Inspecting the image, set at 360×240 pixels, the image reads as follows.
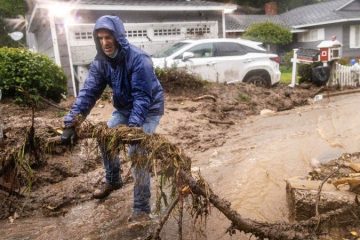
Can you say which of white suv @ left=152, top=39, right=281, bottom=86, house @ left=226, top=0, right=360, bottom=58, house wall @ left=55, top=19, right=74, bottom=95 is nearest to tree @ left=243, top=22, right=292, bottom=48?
house @ left=226, top=0, right=360, bottom=58

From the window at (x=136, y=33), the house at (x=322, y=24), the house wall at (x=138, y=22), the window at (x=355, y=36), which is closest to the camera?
the house wall at (x=138, y=22)

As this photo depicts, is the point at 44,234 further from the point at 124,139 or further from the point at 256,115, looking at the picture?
the point at 256,115

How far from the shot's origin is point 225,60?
11.0m

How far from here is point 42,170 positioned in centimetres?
496

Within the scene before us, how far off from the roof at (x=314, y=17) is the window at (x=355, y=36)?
77cm

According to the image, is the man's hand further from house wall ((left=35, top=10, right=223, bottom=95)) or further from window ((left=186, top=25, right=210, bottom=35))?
window ((left=186, top=25, right=210, bottom=35))

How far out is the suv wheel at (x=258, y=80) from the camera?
11.4m

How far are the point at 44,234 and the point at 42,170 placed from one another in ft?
4.89

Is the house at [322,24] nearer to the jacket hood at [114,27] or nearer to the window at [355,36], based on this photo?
the window at [355,36]

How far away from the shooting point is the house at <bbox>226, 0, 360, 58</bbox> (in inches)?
938

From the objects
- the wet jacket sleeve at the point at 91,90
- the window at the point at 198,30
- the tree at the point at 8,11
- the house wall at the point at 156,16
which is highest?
the tree at the point at 8,11

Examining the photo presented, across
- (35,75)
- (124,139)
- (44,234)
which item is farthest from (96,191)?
(35,75)

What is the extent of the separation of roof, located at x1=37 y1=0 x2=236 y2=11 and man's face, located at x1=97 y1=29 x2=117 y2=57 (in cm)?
992

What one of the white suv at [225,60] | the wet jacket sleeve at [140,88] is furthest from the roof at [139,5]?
the wet jacket sleeve at [140,88]
